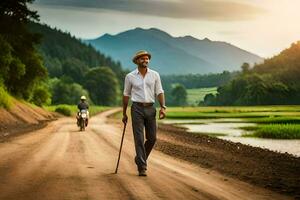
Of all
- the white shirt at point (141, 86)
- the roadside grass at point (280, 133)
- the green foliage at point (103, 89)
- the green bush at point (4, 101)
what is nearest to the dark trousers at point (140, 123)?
the white shirt at point (141, 86)

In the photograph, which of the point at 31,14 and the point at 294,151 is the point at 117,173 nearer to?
the point at 294,151

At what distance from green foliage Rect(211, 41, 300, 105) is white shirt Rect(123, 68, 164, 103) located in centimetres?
10086

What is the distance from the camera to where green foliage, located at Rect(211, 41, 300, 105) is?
11307 cm

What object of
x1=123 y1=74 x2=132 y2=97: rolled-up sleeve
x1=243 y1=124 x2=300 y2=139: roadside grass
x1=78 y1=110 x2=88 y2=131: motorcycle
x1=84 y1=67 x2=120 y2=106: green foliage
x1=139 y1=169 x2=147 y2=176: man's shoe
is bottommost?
x1=243 y1=124 x2=300 y2=139: roadside grass

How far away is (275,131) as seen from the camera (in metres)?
38.5

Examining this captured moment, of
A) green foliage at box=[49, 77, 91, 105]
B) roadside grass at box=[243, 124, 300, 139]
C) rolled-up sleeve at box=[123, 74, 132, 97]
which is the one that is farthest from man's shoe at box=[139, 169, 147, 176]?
green foliage at box=[49, 77, 91, 105]

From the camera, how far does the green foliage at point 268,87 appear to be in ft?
371

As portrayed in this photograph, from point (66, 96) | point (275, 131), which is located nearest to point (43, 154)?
point (275, 131)

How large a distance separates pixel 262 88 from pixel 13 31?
225ft

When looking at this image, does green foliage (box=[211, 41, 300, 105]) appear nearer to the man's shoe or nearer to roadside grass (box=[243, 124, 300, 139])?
roadside grass (box=[243, 124, 300, 139])

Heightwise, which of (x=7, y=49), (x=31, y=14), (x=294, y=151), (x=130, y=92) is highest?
(x=31, y=14)

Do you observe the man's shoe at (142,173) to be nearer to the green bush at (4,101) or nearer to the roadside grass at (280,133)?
the roadside grass at (280,133)

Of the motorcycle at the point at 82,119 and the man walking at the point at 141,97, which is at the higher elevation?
the man walking at the point at 141,97

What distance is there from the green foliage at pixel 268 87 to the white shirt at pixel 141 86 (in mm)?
100856
